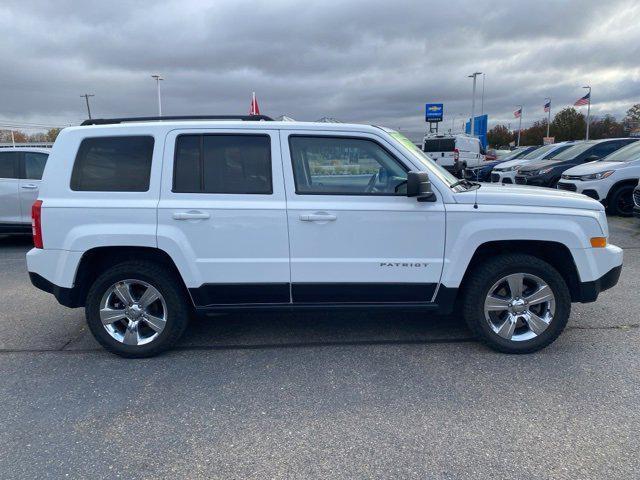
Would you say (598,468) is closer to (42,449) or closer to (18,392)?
(42,449)

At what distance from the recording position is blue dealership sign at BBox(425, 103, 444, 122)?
48.9m

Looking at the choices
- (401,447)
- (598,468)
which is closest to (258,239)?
(401,447)

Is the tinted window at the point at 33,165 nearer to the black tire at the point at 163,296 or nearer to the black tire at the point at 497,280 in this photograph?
the black tire at the point at 163,296

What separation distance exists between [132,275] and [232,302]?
0.84 meters

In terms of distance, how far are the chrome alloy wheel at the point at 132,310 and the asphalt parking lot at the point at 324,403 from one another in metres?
0.23

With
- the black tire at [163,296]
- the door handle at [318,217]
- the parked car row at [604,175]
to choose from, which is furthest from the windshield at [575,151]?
the black tire at [163,296]

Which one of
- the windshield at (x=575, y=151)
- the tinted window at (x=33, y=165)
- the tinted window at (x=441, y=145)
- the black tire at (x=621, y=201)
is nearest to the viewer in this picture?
the tinted window at (x=33, y=165)

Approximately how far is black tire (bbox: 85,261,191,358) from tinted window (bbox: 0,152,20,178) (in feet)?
18.8

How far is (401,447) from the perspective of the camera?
2.73 meters

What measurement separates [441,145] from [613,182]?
1547 centimetres

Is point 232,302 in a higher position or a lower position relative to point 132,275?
lower

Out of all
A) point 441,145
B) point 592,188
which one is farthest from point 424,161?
point 441,145

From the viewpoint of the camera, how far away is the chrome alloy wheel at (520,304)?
149 inches

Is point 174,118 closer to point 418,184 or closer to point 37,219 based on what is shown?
point 37,219
